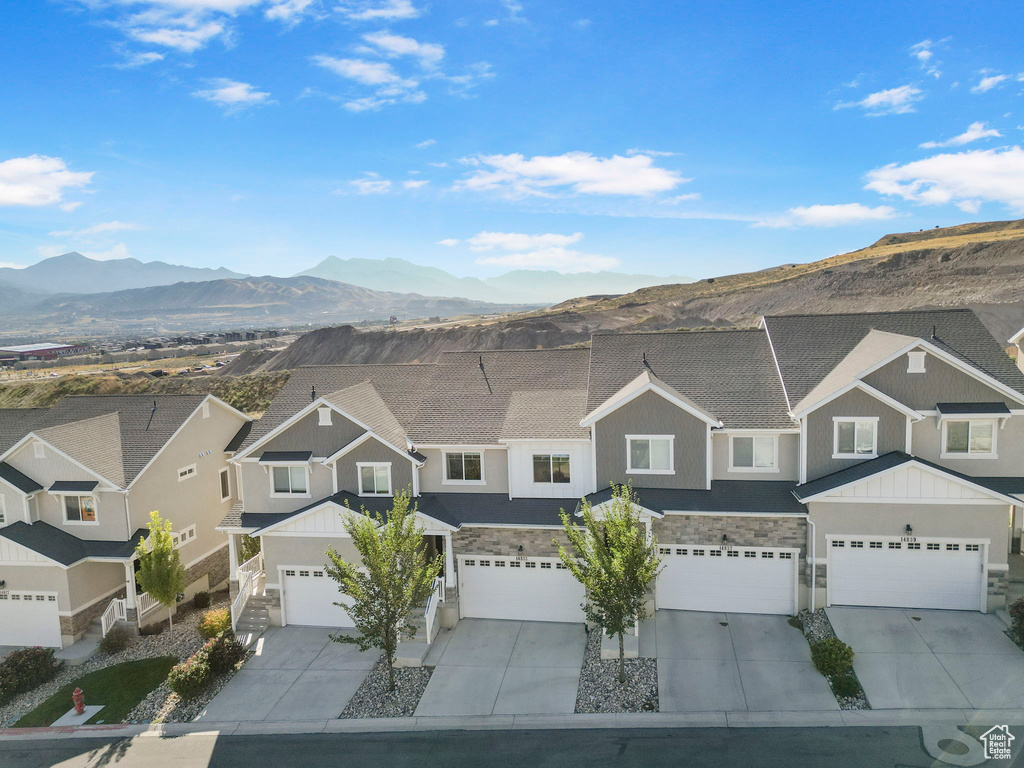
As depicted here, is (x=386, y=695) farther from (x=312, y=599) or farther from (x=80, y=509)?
(x=80, y=509)

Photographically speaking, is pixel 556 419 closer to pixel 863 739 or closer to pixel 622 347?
pixel 622 347

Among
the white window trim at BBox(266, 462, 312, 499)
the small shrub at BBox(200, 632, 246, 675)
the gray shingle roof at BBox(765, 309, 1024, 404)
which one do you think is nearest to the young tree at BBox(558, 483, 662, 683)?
the gray shingle roof at BBox(765, 309, 1024, 404)

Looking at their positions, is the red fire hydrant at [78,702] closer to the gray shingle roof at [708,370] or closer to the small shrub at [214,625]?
the small shrub at [214,625]

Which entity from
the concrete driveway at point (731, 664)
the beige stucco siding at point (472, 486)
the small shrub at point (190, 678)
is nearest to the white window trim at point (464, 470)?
the beige stucco siding at point (472, 486)

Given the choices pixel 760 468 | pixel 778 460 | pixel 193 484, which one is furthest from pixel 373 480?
→ pixel 778 460

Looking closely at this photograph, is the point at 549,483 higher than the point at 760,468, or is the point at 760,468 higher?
the point at 760,468

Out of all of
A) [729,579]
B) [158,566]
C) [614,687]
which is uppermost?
[158,566]

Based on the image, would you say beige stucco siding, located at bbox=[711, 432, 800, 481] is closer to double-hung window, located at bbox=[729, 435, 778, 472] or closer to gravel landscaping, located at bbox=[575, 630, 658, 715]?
double-hung window, located at bbox=[729, 435, 778, 472]
